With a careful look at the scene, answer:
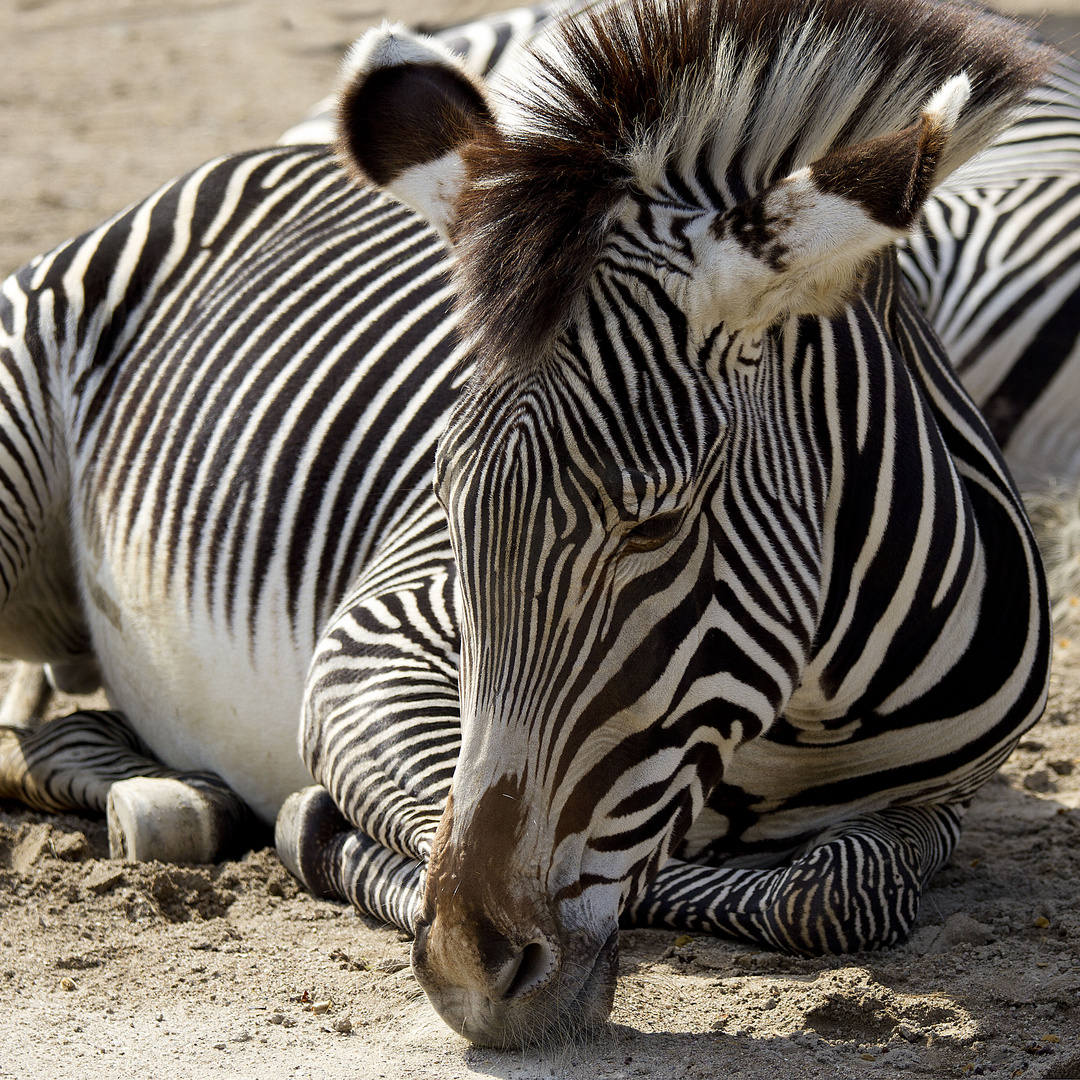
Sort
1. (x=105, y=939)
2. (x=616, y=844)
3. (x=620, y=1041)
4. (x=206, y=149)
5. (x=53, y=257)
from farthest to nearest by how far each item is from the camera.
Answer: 1. (x=206, y=149)
2. (x=53, y=257)
3. (x=105, y=939)
4. (x=620, y=1041)
5. (x=616, y=844)

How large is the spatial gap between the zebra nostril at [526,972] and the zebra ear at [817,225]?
114cm

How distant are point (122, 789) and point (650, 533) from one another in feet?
7.21

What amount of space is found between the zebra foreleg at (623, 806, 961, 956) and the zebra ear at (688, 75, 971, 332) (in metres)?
1.42

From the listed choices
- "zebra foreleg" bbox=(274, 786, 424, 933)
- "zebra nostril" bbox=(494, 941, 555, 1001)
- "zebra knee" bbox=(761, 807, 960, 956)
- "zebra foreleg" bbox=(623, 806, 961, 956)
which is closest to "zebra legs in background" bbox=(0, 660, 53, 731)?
"zebra foreleg" bbox=(274, 786, 424, 933)

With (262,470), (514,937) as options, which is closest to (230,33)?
(262,470)

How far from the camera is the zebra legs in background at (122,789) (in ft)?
12.6

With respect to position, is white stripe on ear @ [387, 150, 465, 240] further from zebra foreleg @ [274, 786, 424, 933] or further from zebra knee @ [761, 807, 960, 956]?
zebra knee @ [761, 807, 960, 956]

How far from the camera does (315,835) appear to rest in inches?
142

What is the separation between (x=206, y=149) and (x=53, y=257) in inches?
293

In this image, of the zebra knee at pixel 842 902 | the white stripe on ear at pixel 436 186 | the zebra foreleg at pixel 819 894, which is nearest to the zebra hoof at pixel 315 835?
the zebra foreleg at pixel 819 894

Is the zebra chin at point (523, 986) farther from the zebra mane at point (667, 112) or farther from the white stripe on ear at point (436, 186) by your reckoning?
the white stripe on ear at point (436, 186)

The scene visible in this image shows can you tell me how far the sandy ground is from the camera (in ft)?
8.72

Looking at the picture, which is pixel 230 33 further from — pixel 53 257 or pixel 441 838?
pixel 441 838

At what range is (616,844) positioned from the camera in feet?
8.07
